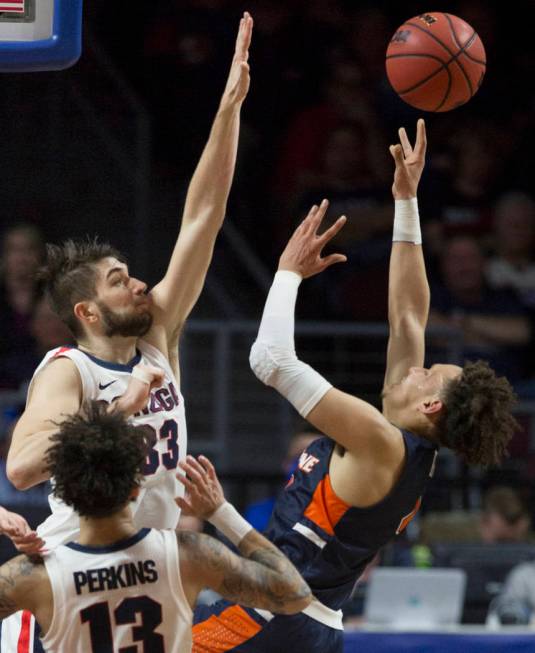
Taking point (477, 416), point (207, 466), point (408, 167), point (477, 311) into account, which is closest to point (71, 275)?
point (207, 466)

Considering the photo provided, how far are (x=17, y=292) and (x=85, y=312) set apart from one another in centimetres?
401

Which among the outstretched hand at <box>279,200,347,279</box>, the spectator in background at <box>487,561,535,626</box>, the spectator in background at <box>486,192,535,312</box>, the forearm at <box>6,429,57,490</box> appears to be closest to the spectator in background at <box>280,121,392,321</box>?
the spectator in background at <box>486,192,535,312</box>

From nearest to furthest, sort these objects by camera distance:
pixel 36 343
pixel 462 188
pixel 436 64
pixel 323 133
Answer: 1. pixel 436 64
2. pixel 36 343
3. pixel 323 133
4. pixel 462 188

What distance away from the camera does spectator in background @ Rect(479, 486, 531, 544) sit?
301 inches

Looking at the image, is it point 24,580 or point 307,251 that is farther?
point 307,251

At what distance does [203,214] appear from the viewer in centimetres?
481

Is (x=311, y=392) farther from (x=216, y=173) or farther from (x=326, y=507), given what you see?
(x=216, y=173)

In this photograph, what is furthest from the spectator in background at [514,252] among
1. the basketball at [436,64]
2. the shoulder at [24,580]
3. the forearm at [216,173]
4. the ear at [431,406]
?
the shoulder at [24,580]

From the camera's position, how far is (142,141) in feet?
Result: 33.4

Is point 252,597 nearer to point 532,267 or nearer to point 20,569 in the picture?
point 20,569

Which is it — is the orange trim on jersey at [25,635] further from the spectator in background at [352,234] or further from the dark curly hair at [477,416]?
the spectator in background at [352,234]

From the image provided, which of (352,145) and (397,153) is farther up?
(397,153)

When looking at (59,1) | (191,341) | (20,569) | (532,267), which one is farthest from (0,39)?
(532,267)

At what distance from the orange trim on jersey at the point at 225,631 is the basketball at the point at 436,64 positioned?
218cm
